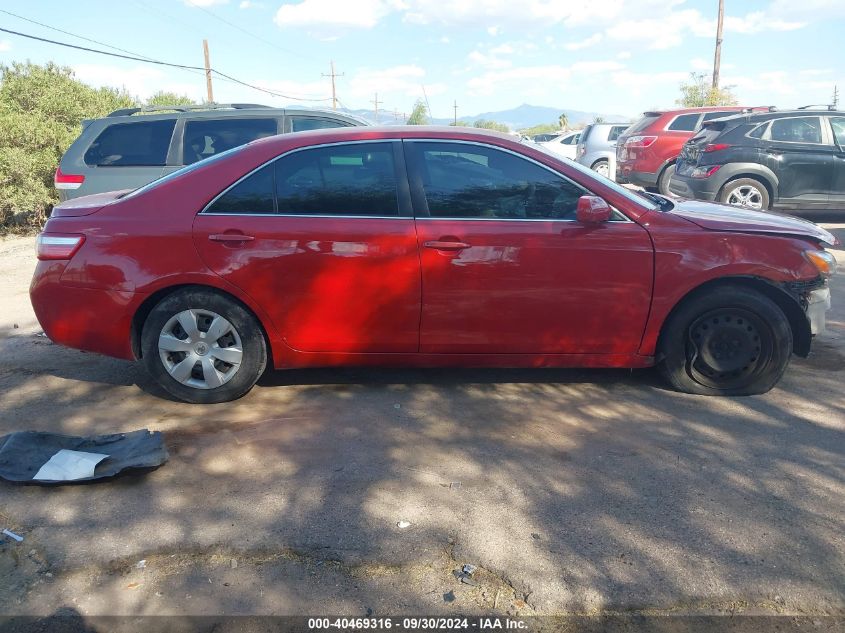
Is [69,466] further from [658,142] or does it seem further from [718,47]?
[718,47]

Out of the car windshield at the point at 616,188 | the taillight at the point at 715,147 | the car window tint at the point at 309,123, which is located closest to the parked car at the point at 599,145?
the taillight at the point at 715,147

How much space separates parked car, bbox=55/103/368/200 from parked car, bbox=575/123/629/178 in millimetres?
11107

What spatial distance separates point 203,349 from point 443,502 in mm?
1904

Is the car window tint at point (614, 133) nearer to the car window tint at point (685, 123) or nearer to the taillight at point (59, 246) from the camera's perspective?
the car window tint at point (685, 123)

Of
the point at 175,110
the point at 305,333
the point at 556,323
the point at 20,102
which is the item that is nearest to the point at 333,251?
the point at 305,333

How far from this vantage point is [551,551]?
282 cm

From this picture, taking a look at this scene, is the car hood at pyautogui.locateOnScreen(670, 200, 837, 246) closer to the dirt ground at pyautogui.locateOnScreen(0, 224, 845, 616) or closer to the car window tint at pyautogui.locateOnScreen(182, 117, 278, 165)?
the dirt ground at pyautogui.locateOnScreen(0, 224, 845, 616)

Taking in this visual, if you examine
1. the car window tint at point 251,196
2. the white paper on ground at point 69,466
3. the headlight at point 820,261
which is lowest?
the white paper on ground at point 69,466

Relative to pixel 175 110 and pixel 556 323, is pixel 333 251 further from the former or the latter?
pixel 175 110

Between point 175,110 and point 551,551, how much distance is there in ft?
25.0

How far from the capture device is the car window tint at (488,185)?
4.22 metres

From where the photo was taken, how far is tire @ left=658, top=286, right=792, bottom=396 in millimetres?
4250

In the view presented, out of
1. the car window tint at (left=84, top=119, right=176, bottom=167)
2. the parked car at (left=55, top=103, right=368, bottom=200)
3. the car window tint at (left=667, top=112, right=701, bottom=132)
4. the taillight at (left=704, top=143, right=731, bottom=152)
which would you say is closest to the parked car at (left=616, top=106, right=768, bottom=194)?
the car window tint at (left=667, top=112, right=701, bottom=132)

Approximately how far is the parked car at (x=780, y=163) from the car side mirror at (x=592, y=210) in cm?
692
